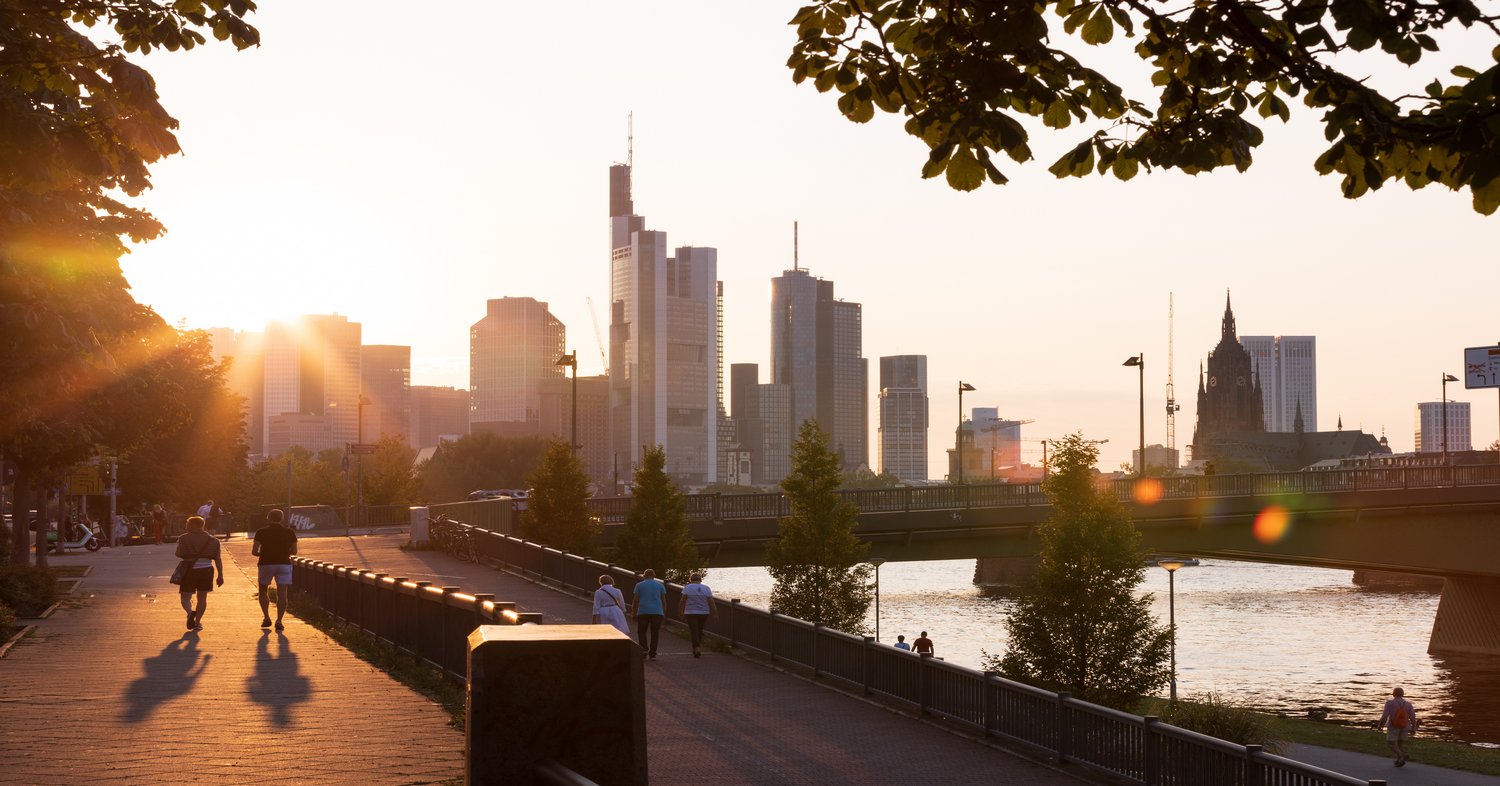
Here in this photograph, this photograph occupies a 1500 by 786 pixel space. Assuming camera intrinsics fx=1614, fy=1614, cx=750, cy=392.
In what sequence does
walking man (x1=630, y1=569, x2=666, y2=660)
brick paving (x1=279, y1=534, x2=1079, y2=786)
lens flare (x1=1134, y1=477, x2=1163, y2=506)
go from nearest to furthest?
brick paving (x1=279, y1=534, x2=1079, y2=786) → walking man (x1=630, y1=569, x2=666, y2=660) → lens flare (x1=1134, y1=477, x2=1163, y2=506)

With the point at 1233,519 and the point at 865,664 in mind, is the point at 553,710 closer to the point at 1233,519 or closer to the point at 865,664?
the point at 865,664

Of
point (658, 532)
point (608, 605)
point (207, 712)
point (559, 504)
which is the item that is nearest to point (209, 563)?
point (608, 605)

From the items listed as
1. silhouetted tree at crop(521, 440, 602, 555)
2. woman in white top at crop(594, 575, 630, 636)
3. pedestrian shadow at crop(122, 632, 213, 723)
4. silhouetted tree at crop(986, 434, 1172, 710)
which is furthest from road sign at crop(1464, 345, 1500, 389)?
pedestrian shadow at crop(122, 632, 213, 723)

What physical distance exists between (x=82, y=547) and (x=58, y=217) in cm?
3982

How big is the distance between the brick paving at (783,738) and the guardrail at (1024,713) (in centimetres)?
43

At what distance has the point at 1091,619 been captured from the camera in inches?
1538

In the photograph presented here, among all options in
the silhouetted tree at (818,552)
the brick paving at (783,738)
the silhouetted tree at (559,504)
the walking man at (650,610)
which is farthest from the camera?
the silhouetted tree at (559,504)

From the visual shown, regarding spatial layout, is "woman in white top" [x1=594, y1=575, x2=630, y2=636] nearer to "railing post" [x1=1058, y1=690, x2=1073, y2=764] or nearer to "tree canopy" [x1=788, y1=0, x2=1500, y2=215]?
"railing post" [x1=1058, y1=690, x2=1073, y2=764]

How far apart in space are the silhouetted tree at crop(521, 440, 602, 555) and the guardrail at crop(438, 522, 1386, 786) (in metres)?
24.4

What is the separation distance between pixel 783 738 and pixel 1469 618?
55.3 m

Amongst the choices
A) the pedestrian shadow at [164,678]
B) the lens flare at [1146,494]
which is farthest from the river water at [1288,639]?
the pedestrian shadow at [164,678]

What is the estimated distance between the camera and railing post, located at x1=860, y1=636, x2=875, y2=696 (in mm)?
23891

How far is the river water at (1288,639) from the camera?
179 ft

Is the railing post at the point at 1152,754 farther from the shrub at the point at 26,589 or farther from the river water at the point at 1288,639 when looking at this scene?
the river water at the point at 1288,639
